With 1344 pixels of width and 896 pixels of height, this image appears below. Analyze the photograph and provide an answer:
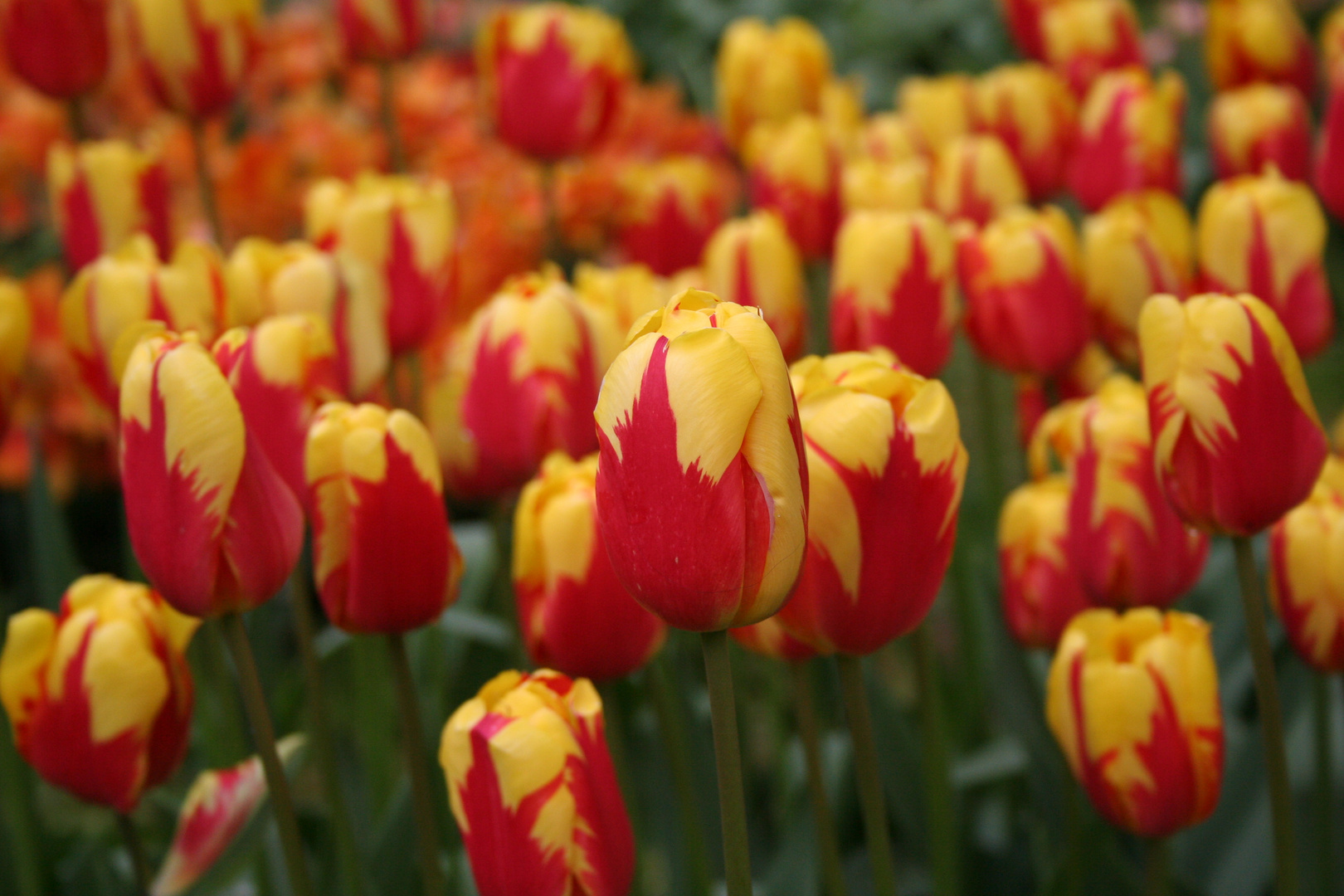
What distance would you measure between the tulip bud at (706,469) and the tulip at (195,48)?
1.04 meters

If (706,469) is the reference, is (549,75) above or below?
above

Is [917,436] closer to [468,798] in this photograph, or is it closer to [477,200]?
[468,798]

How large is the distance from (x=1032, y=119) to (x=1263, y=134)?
268mm

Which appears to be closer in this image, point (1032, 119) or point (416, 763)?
point (416, 763)

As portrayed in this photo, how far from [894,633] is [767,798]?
102cm

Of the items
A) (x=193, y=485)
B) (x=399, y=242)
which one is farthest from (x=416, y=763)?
(x=399, y=242)

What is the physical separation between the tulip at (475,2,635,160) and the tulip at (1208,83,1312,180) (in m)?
0.72

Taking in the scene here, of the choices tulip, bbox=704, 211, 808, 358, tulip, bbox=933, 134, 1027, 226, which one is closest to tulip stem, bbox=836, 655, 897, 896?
tulip, bbox=704, 211, 808, 358

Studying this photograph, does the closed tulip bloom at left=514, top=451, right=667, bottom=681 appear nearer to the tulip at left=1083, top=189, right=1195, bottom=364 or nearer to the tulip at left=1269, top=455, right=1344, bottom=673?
the tulip at left=1269, top=455, right=1344, bottom=673

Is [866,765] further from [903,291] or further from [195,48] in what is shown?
[195,48]

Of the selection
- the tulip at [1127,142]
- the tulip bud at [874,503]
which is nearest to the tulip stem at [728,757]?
the tulip bud at [874,503]

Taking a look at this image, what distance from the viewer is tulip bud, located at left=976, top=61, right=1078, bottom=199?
1.60 meters

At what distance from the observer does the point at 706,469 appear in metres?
0.52

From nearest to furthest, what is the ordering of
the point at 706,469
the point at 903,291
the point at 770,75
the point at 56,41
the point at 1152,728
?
1. the point at 706,469
2. the point at 1152,728
3. the point at 903,291
4. the point at 56,41
5. the point at 770,75
